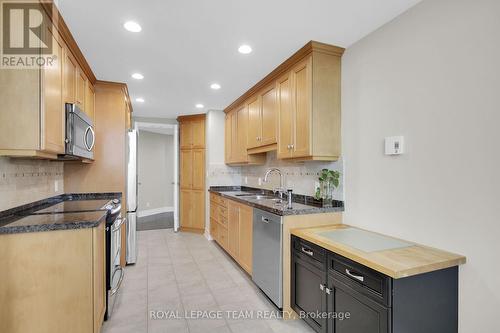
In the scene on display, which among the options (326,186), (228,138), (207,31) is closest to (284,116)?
(326,186)

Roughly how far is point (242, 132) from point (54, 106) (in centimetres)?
256

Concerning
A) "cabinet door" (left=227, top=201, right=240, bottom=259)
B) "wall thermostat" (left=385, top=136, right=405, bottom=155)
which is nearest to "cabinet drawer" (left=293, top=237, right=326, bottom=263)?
"wall thermostat" (left=385, top=136, right=405, bottom=155)

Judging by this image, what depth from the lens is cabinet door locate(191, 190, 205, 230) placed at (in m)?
5.17

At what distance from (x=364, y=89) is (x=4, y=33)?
262 centimetres

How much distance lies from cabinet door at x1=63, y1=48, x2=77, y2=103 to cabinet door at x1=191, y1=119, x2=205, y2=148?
9.18ft

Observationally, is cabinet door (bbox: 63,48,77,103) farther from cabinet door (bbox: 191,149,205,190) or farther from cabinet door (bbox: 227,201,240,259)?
cabinet door (bbox: 191,149,205,190)

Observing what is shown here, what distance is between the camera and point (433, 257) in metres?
1.53

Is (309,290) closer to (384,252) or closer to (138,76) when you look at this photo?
(384,252)

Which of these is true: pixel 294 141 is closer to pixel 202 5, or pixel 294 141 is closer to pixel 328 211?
pixel 328 211

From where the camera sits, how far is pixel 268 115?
3223 millimetres

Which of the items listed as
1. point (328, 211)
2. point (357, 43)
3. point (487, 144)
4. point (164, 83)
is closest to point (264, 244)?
point (328, 211)

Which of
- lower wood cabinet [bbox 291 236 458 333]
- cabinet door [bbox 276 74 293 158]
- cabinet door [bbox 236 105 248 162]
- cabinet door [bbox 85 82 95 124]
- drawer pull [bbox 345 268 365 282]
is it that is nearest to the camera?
lower wood cabinet [bbox 291 236 458 333]

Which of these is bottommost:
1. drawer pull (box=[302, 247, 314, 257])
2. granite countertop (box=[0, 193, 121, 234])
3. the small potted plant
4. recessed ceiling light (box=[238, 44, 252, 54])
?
drawer pull (box=[302, 247, 314, 257])

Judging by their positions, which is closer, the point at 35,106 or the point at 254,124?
the point at 35,106
